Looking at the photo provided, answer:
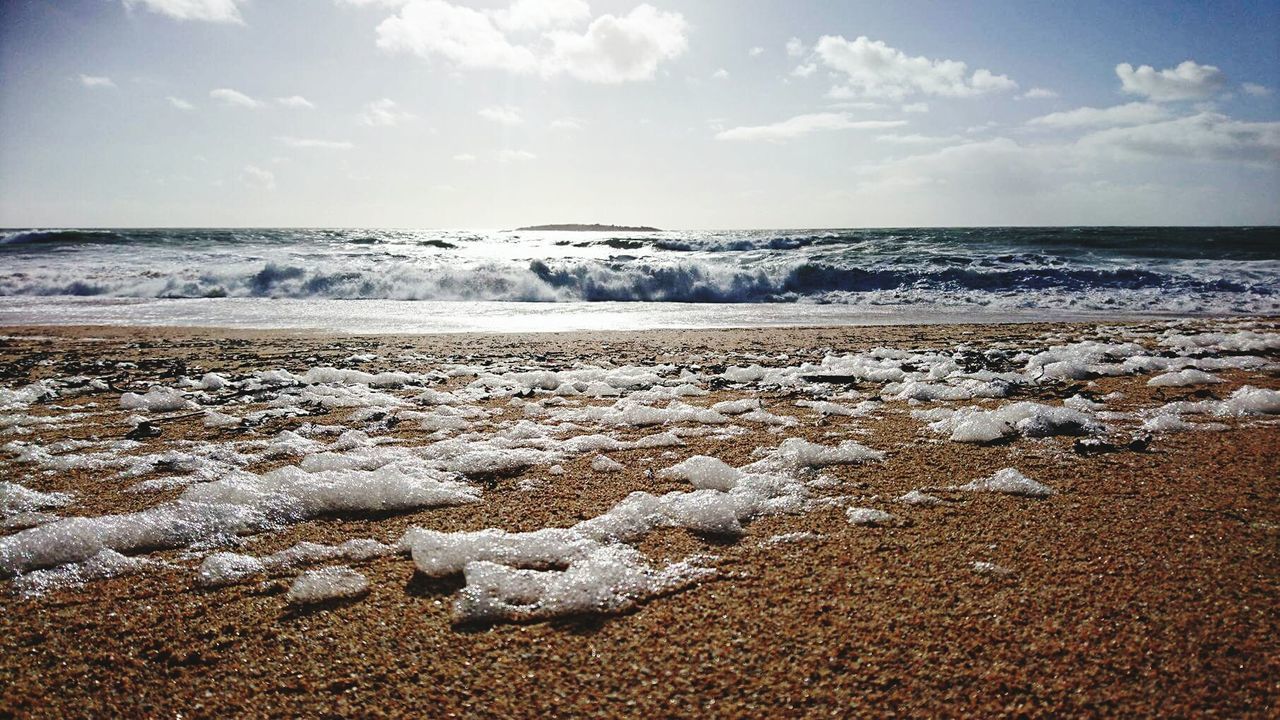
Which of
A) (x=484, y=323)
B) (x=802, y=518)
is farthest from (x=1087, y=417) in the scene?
(x=484, y=323)

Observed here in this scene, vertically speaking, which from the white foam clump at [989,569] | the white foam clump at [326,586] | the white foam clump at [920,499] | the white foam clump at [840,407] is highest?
the white foam clump at [840,407]

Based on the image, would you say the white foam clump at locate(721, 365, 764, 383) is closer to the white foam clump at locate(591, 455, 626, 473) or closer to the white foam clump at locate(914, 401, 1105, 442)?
the white foam clump at locate(914, 401, 1105, 442)

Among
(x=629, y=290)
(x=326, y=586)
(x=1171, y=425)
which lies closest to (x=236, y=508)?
(x=326, y=586)

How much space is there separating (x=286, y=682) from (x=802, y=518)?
1.40 m

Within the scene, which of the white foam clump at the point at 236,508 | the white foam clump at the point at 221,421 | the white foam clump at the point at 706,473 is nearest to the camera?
the white foam clump at the point at 236,508

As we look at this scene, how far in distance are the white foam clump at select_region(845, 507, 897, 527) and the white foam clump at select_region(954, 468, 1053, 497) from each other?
1.28 feet

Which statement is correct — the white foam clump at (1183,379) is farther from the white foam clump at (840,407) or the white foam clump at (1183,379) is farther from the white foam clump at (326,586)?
the white foam clump at (326,586)

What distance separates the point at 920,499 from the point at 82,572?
2390mm

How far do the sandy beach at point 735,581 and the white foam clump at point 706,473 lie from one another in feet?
0.14

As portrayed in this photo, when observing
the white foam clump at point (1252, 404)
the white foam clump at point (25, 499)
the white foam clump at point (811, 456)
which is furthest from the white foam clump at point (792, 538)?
the white foam clump at point (1252, 404)

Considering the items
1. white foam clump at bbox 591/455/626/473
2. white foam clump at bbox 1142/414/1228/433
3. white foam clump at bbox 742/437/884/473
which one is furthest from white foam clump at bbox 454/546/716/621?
white foam clump at bbox 1142/414/1228/433

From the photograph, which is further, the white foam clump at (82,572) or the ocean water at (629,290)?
the ocean water at (629,290)

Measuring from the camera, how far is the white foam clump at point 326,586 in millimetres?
1597

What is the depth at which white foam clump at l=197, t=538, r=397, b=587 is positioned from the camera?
170 cm
